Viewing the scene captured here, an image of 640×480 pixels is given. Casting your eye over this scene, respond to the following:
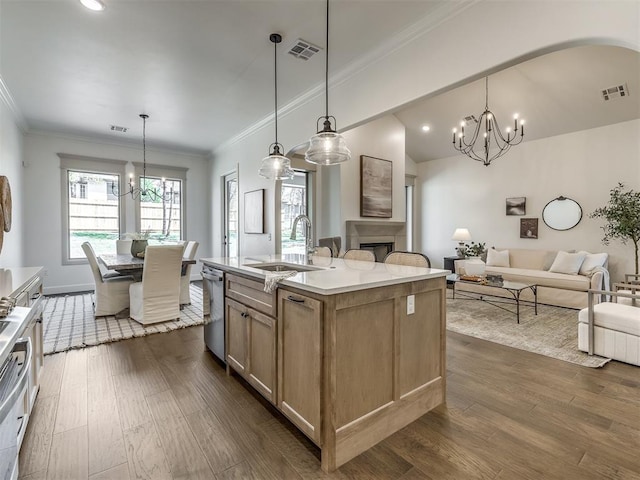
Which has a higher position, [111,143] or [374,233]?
[111,143]

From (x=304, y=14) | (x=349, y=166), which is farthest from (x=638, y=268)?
(x=304, y=14)

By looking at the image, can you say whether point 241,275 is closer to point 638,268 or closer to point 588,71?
point 588,71

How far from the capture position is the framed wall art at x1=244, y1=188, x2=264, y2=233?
5.09 m

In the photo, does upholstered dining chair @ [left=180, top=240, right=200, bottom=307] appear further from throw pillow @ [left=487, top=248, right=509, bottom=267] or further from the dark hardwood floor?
throw pillow @ [left=487, top=248, right=509, bottom=267]

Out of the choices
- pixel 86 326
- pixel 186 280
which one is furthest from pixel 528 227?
pixel 86 326

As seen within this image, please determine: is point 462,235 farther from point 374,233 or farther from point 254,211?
point 254,211

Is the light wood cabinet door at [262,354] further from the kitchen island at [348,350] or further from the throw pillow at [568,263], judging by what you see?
the throw pillow at [568,263]

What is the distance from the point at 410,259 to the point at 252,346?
4.54 feet

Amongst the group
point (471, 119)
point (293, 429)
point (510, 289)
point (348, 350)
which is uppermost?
point (471, 119)

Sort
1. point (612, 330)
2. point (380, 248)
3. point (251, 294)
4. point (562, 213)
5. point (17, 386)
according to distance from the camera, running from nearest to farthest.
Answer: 1. point (17, 386)
2. point (251, 294)
3. point (612, 330)
4. point (562, 213)
5. point (380, 248)

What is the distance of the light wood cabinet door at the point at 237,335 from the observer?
7.61 ft

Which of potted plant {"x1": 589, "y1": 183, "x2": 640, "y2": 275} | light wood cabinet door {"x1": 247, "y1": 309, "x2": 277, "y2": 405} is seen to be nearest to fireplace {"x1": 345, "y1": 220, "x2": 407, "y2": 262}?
potted plant {"x1": 589, "y1": 183, "x2": 640, "y2": 275}

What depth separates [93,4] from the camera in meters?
2.38

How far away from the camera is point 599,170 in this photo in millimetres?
5301
